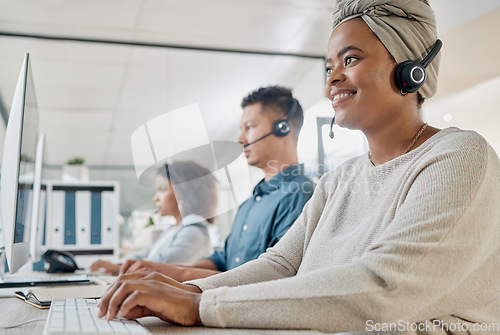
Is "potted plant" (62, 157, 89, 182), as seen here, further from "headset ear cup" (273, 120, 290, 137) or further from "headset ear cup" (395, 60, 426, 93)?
"headset ear cup" (395, 60, 426, 93)

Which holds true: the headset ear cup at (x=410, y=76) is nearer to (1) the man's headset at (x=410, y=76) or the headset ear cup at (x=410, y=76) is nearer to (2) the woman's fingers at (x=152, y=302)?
(1) the man's headset at (x=410, y=76)

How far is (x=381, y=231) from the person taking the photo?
0.82 meters

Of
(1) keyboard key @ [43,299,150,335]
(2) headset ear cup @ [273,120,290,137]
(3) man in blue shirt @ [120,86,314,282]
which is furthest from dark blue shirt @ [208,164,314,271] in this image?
(1) keyboard key @ [43,299,150,335]

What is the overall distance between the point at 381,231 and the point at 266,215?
3.14 ft

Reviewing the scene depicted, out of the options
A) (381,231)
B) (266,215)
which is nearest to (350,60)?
(381,231)

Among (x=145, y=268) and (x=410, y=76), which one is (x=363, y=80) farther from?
(x=145, y=268)

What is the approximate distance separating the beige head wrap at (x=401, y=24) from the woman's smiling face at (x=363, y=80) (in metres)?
0.02

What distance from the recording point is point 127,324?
65cm

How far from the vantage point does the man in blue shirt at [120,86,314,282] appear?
173 cm

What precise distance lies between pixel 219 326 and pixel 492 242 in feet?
1.40

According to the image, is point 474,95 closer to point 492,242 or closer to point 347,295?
point 492,242

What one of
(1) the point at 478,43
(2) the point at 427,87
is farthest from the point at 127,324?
(1) the point at 478,43

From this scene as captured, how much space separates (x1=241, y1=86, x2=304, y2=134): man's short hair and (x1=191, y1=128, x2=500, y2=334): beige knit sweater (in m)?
1.18

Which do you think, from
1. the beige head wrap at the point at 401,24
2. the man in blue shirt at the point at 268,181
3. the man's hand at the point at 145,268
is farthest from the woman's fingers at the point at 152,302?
the man in blue shirt at the point at 268,181
